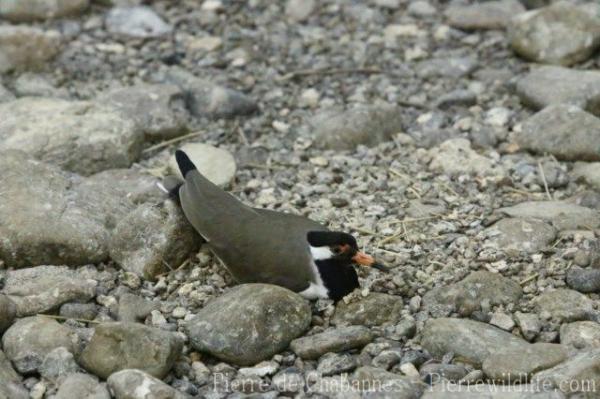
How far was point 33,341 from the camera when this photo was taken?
4.48 m

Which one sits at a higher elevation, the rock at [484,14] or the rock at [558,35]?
the rock at [558,35]

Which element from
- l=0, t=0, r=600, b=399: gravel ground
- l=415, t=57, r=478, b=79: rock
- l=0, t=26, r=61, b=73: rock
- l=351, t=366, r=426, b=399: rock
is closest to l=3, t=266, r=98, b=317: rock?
l=0, t=0, r=600, b=399: gravel ground

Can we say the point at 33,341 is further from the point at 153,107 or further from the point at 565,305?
the point at 153,107

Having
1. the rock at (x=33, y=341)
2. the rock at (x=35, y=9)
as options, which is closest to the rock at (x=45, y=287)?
the rock at (x=33, y=341)

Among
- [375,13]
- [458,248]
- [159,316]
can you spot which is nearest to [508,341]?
[458,248]

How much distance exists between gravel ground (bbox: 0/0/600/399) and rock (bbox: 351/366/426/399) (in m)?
0.01

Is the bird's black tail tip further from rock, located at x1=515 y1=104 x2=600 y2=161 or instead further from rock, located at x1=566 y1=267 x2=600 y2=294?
rock, located at x1=515 y1=104 x2=600 y2=161

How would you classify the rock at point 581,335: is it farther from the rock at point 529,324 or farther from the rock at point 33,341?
the rock at point 33,341

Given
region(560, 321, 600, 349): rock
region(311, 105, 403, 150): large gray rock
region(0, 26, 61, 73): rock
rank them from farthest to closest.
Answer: region(0, 26, 61, 73): rock, region(311, 105, 403, 150): large gray rock, region(560, 321, 600, 349): rock

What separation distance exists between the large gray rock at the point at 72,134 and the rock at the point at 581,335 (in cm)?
293

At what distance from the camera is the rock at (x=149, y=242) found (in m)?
5.21

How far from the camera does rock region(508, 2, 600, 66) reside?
24.0 feet

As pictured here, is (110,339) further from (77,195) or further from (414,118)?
(414,118)

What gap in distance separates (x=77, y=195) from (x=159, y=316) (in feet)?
3.41
